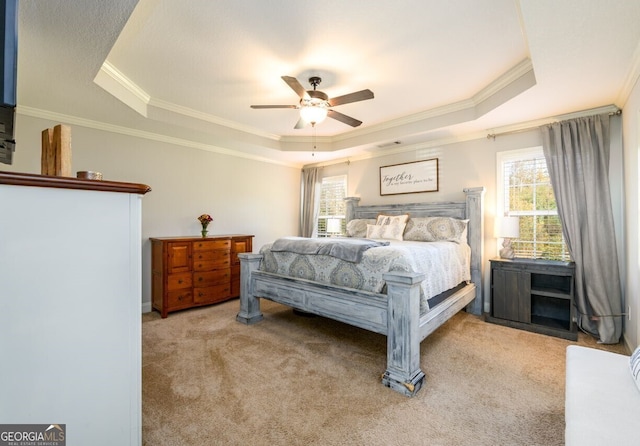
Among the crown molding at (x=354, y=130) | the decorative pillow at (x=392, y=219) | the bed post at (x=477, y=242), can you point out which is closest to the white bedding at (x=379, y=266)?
the bed post at (x=477, y=242)

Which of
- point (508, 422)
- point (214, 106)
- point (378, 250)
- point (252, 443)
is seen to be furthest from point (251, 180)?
point (508, 422)

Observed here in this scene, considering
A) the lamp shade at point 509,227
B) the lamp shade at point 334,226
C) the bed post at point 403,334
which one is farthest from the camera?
the lamp shade at point 334,226

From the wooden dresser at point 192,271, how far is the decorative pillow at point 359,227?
5.96ft

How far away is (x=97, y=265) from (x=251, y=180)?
4.29m

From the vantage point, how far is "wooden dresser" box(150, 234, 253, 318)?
3.63 meters

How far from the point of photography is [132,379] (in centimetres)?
115

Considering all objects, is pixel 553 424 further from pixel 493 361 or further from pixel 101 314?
pixel 101 314

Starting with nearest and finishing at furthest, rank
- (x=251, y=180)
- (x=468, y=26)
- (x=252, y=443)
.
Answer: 1. (x=252, y=443)
2. (x=468, y=26)
3. (x=251, y=180)

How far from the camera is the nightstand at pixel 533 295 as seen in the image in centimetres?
304

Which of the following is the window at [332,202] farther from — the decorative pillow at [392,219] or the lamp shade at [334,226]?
the decorative pillow at [392,219]

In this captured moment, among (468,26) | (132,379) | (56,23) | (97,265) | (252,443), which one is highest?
(468,26)

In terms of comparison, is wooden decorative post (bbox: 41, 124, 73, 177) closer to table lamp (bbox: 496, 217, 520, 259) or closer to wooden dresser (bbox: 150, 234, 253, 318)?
wooden dresser (bbox: 150, 234, 253, 318)

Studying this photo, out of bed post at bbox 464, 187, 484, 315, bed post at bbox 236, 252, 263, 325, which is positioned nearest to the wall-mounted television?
bed post at bbox 236, 252, 263, 325

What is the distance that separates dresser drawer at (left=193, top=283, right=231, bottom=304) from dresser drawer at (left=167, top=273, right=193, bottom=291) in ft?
0.51
